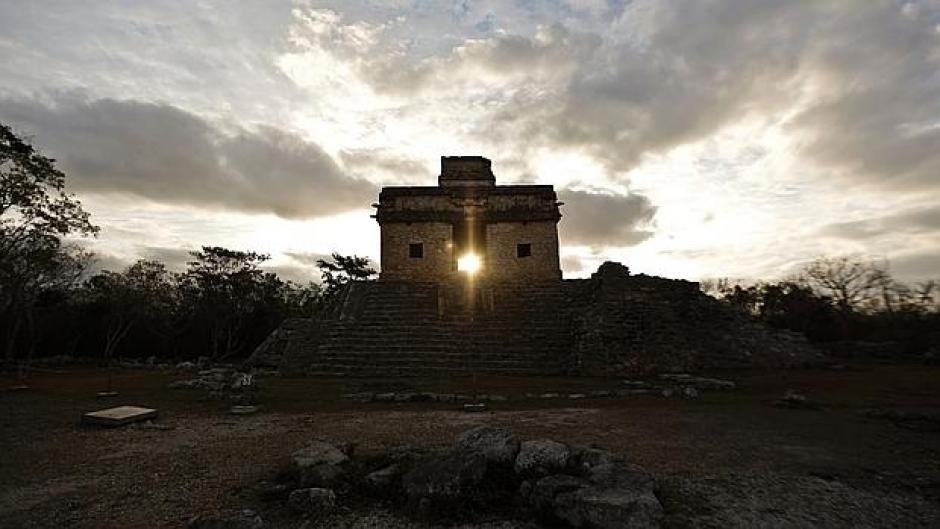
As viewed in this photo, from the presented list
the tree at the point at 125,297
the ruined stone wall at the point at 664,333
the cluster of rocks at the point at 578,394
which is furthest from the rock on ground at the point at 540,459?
the tree at the point at 125,297

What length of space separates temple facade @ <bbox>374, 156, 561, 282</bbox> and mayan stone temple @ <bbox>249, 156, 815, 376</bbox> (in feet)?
0.23

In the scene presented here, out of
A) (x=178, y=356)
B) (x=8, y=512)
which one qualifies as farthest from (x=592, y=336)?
(x=178, y=356)

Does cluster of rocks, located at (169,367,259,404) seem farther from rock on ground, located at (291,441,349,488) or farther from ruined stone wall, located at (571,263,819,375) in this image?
ruined stone wall, located at (571,263,819,375)

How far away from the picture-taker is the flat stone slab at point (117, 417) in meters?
7.81

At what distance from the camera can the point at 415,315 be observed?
60.7 feet

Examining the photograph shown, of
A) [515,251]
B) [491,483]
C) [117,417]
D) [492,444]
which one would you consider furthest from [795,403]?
[515,251]

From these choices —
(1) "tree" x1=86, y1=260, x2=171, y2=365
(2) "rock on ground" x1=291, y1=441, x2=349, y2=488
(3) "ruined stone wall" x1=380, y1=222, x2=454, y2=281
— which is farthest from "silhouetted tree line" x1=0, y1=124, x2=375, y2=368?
(2) "rock on ground" x1=291, y1=441, x2=349, y2=488

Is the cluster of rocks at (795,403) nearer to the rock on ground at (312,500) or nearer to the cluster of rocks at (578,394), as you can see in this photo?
the cluster of rocks at (578,394)

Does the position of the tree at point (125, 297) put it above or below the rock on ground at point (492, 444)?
above

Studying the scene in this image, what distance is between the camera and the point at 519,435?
23.2 feet

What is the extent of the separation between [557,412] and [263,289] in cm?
2742

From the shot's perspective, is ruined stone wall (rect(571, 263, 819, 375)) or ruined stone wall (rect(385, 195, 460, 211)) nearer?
ruined stone wall (rect(571, 263, 819, 375))

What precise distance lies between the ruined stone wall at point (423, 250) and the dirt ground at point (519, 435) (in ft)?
43.3

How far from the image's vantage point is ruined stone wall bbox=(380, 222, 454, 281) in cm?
2488
